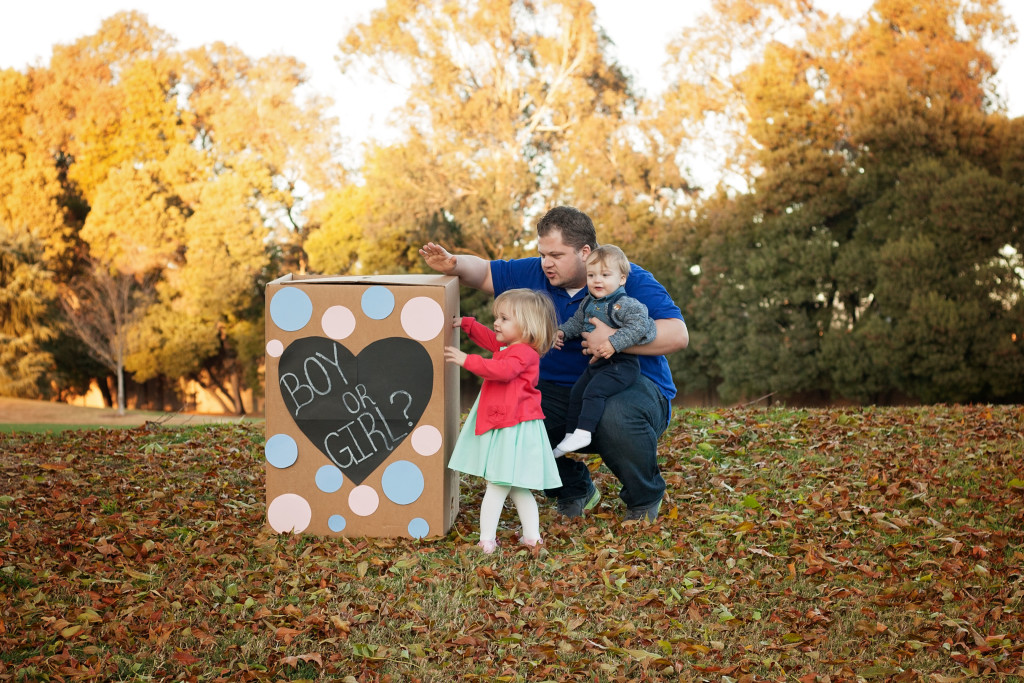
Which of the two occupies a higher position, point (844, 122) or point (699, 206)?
point (844, 122)

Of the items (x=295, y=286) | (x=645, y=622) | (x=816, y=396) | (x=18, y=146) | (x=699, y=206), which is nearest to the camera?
(x=645, y=622)

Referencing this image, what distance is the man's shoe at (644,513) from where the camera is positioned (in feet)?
13.4

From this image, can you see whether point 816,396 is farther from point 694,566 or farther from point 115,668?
point 115,668

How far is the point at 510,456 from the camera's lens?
11.5 ft

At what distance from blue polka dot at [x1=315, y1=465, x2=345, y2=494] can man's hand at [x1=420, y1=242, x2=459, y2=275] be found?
3.25ft

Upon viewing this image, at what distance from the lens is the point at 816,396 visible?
17547 millimetres

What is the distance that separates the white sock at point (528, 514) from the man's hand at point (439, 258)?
42.3 inches

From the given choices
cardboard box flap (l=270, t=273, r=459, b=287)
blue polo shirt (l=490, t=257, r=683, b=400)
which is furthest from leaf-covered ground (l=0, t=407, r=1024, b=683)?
cardboard box flap (l=270, t=273, r=459, b=287)

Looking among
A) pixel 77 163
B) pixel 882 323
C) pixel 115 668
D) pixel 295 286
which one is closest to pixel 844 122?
pixel 882 323

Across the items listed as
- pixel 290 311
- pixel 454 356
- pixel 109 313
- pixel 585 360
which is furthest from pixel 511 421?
pixel 109 313

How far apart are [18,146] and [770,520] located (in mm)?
27507

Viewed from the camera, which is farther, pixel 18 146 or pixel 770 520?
pixel 18 146

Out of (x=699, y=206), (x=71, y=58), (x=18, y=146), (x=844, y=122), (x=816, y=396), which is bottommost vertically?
(x=816, y=396)

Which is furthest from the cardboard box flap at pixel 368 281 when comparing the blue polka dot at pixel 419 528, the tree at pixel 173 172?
the tree at pixel 173 172
